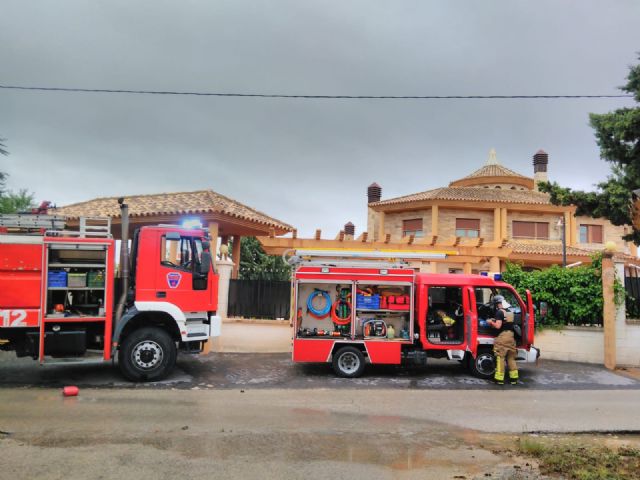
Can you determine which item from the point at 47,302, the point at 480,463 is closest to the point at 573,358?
the point at 480,463

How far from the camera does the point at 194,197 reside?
15.4 metres

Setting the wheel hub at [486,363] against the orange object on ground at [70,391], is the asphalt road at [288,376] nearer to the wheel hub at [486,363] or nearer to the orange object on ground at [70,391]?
the wheel hub at [486,363]

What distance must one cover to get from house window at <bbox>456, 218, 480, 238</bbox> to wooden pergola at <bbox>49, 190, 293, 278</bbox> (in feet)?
57.6

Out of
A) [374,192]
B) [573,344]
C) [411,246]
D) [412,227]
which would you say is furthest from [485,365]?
[374,192]

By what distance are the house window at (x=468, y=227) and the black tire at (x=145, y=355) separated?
24.4 metres

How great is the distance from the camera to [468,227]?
3100cm

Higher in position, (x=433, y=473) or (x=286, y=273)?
(x=286, y=273)

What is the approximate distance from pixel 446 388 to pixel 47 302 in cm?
745

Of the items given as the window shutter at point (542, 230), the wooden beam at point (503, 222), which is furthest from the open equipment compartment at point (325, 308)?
the window shutter at point (542, 230)

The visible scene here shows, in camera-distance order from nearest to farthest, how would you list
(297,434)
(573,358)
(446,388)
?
(297,434), (446,388), (573,358)

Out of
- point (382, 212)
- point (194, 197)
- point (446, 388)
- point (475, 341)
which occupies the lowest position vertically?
point (446, 388)

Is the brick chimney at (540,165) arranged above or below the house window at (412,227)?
above

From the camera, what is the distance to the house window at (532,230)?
31.3m

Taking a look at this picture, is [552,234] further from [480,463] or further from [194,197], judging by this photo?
[480,463]
